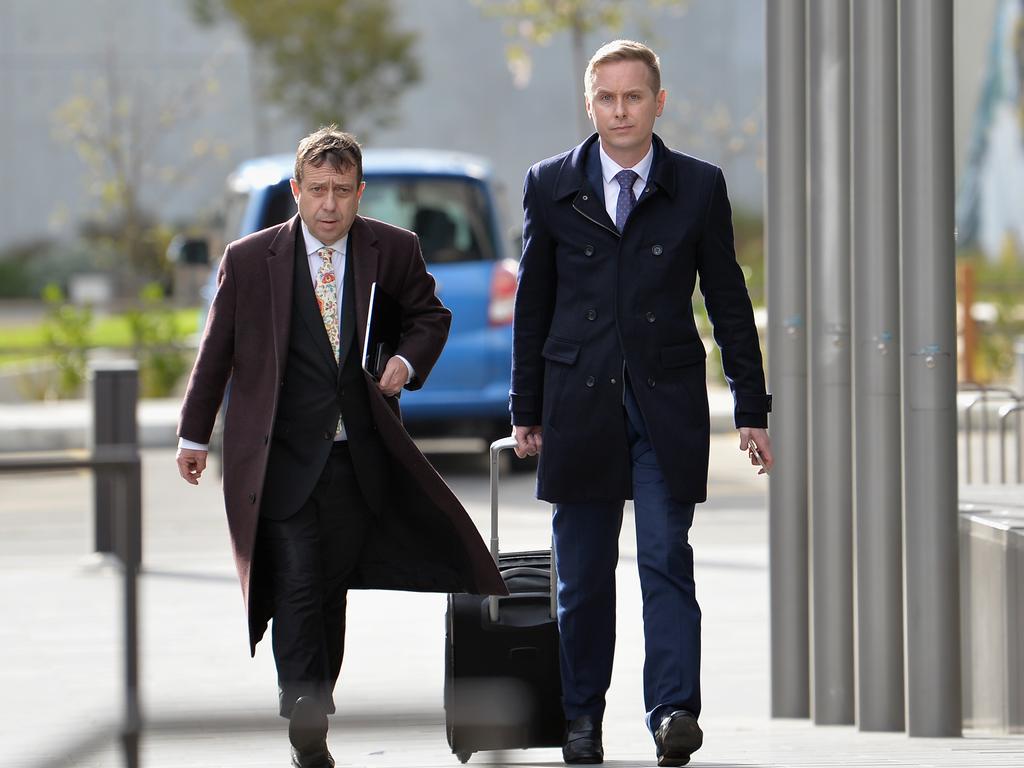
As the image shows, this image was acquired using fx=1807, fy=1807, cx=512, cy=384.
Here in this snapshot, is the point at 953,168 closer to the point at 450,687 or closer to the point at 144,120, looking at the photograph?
the point at 450,687

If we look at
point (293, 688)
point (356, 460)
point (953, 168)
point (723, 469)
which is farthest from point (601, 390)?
point (723, 469)

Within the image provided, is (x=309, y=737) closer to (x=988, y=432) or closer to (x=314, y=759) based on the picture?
(x=314, y=759)

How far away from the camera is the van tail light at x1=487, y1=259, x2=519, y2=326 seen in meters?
11.2

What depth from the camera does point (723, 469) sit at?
41.9 ft

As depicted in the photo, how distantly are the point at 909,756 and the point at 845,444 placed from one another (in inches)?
47.1

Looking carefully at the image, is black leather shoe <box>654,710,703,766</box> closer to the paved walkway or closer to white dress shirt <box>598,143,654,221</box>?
the paved walkway

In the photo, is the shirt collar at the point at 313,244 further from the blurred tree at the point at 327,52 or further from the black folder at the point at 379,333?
the blurred tree at the point at 327,52

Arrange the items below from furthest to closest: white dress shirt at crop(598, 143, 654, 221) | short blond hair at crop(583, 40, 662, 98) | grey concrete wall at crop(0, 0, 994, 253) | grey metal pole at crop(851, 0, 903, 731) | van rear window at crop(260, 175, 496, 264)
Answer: grey concrete wall at crop(0, 0, 994, 253) < van rear window at crop(260, 175, 496, 264) < grey metal pole at crop(851, 0, 903, 731) < white dress shirt at crop(598, 143, 654, 221) < short blond hair at crop(583, 40, 662, 98)

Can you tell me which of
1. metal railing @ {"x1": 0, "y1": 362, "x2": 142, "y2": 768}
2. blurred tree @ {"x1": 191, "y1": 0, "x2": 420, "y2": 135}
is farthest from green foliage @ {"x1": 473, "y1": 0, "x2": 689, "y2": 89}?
metal railing @ {"x1": 0, "y1": 362, "x2": 142, "y2": 768}

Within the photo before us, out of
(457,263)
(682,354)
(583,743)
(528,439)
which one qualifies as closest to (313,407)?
(528,439)

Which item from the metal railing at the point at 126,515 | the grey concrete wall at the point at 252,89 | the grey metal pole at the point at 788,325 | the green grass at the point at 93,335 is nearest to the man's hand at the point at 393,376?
the metal railing at the point at 126,515

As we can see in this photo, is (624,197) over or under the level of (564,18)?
under

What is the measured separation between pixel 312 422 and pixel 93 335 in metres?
19.3

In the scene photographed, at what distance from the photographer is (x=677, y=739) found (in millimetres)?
3939
